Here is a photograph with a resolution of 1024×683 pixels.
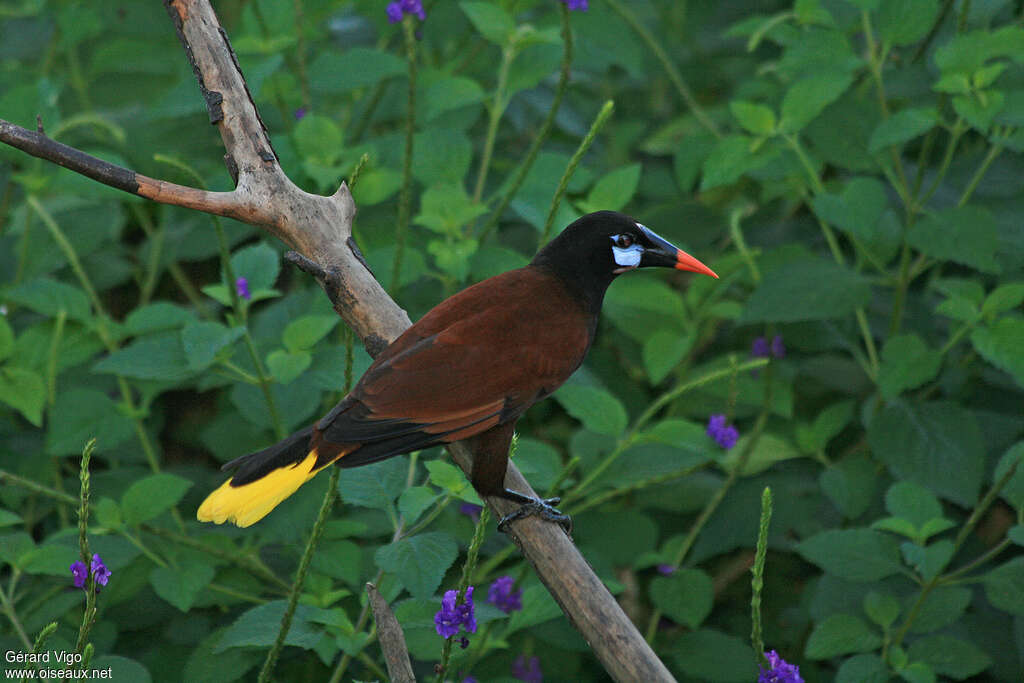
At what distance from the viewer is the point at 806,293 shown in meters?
2.69

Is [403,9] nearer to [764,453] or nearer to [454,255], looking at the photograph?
[454,255]

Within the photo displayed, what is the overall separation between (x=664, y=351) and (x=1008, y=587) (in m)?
1.07

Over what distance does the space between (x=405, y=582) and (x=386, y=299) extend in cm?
54

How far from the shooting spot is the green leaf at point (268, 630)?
194 centimetres

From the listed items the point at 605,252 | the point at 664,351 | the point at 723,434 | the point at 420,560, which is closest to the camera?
the point at 420,560

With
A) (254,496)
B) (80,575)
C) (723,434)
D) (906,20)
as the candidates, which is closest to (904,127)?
(906,20)

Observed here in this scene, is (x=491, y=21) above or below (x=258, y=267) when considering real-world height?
above

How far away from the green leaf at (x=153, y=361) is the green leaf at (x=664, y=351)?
3.98 ft

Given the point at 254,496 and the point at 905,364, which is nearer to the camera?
the point at 254,496

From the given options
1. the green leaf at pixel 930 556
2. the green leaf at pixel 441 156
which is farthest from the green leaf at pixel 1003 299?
the green leaf at pixel 441 156

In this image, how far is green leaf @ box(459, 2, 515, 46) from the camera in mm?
2758

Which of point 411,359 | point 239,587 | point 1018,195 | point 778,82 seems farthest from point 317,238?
point 778,82

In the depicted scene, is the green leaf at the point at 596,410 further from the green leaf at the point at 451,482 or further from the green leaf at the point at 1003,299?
the green leaf at the point at 1003,299

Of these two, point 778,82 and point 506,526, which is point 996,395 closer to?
point 778,82
